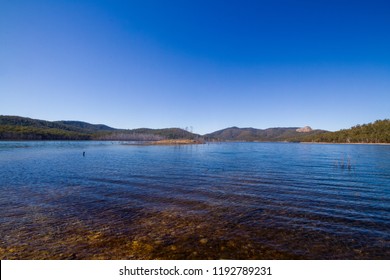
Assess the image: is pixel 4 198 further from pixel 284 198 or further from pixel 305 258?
pixel 284 198

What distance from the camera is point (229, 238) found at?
11.3m

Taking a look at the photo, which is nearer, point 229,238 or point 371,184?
point 229,238

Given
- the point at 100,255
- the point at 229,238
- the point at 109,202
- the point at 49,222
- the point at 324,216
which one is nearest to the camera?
the point at 100,255

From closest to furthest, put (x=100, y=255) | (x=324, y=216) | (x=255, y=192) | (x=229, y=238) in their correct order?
(x=100, y=255)
(x=229, y=238)
(x=324, y=216)
(x=255, y=192)

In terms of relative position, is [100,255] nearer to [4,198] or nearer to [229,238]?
[229,238]

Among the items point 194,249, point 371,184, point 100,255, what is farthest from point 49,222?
point 371,184

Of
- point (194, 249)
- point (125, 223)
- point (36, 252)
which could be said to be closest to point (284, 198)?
point (194, 249)

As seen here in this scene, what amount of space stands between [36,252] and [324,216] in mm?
17654

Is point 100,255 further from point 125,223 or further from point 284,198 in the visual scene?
point 284,198

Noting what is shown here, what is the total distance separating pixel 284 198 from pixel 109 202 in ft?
52.8

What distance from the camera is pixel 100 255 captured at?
953 centimetres

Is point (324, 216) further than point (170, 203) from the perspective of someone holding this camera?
No
